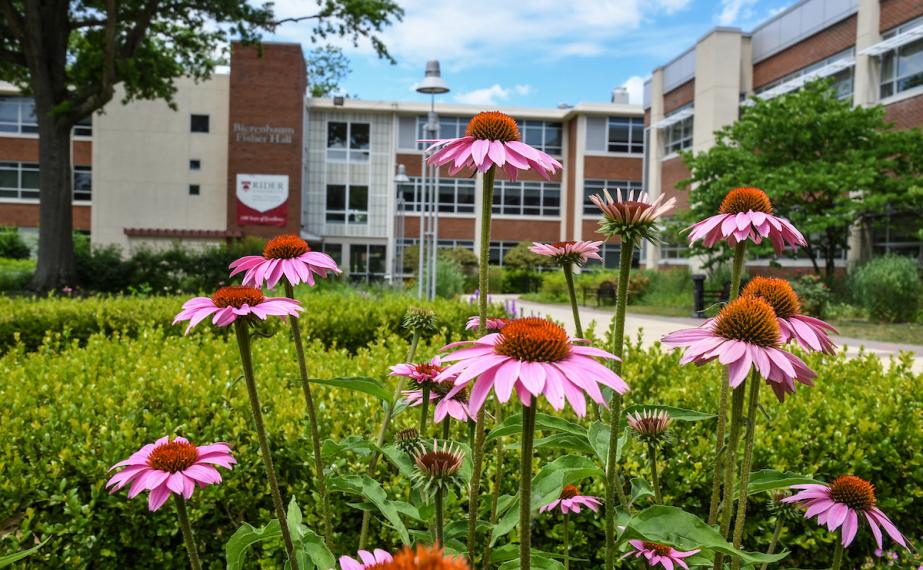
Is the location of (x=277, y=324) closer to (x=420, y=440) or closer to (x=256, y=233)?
(x=420, y=440)

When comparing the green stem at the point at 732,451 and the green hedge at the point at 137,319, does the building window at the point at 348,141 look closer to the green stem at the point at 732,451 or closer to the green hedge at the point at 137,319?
the green hedge at the point at 137,319

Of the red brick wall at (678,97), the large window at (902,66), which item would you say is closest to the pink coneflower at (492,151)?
the large window at (902,66)

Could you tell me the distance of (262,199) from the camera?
28703 millimetres

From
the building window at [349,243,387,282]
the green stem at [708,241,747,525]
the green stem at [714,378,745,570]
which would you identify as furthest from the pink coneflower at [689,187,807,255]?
the building window at [349,243,387,282]

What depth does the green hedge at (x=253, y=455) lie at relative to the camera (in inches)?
95.3

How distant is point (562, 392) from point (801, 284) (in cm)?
1775

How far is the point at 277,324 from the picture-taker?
578cm

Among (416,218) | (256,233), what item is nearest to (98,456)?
(256,233)

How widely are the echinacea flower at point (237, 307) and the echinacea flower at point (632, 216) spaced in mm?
628

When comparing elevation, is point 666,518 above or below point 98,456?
above

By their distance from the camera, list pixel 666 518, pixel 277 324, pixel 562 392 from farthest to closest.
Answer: pixel 277 324 → pixel 666 518 → pixel 562 392

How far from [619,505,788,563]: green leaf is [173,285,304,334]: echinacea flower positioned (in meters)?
0.74

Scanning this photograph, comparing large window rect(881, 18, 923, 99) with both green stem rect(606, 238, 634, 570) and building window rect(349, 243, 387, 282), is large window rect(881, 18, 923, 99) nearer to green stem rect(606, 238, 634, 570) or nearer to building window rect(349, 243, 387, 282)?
green stem rect(606, 238, 634, 570)

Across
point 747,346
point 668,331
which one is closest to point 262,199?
point 668,331
